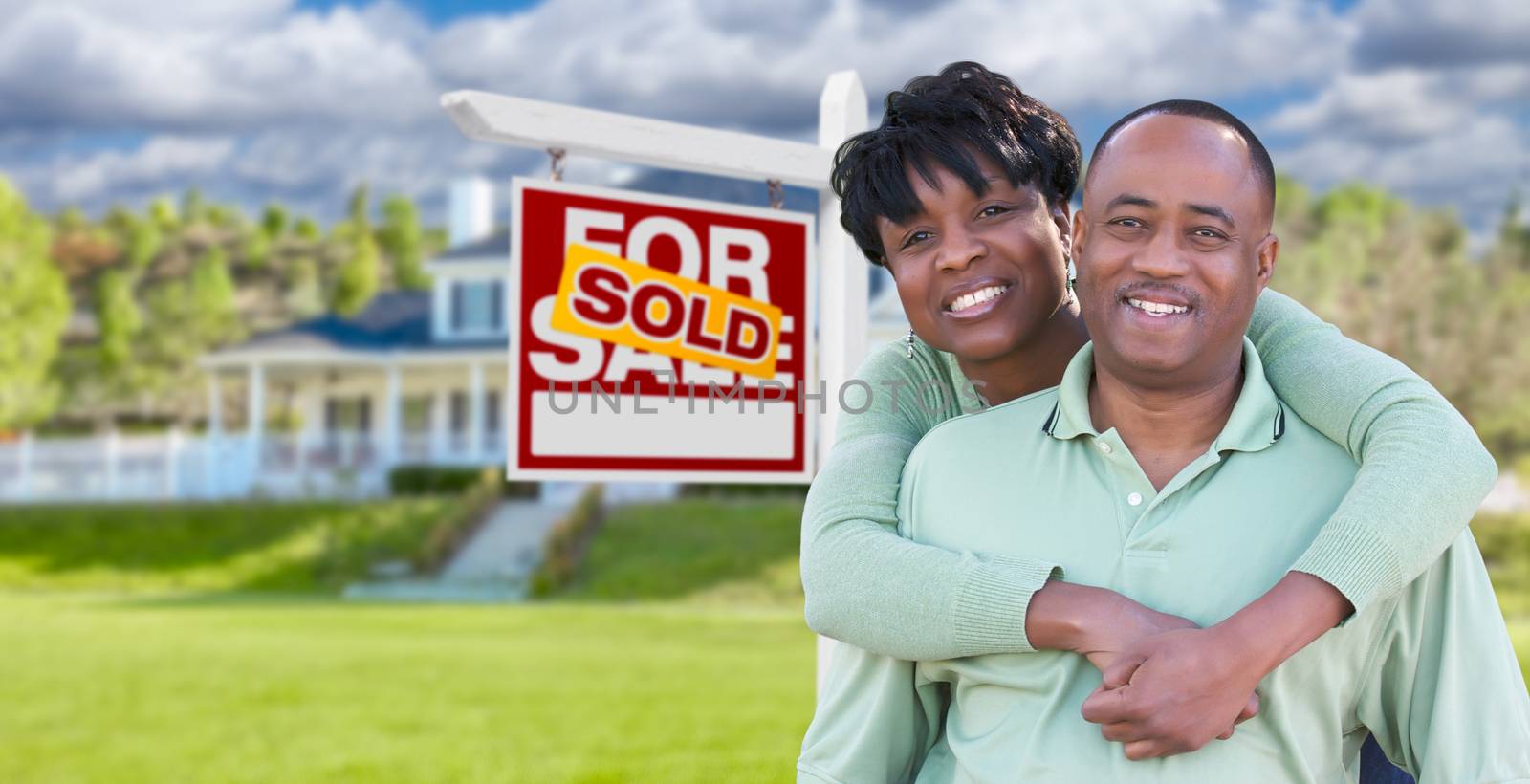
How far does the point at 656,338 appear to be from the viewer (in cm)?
361

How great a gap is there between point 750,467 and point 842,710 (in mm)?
1533

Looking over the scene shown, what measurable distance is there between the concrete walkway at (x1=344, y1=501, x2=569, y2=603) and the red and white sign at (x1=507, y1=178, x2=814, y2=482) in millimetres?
18200

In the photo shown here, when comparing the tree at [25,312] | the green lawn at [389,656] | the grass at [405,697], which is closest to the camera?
the grass at [405,697]

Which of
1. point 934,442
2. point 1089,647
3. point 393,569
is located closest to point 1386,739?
point 1089,647

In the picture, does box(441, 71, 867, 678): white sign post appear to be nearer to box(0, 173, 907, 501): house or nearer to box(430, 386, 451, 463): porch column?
box(0, 173, 907, 501): house

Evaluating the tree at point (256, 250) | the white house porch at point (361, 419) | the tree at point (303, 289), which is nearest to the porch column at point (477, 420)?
the white house porch at point (361, 419)

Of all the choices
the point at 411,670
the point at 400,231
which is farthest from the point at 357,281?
the point at 411,670

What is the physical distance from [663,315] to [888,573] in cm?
166

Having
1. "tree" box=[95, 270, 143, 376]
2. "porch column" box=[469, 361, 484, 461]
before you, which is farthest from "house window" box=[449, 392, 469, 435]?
"tree" box=[95, 270, 143, 376]

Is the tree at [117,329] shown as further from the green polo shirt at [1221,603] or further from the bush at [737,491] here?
the green polo shirt at [1221,603]

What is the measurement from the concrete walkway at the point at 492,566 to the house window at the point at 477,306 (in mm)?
6137

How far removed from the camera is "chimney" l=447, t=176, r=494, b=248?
34.1m

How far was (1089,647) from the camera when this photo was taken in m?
1.90

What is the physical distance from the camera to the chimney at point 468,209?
34.1m
